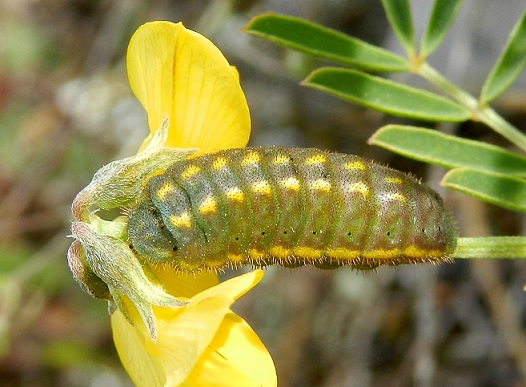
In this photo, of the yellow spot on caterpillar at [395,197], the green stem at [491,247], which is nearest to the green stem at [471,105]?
the green stem at [491,247]

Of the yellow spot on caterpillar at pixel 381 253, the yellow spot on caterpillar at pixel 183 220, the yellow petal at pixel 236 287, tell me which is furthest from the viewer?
the yellow spot on caterpillar at pixel 381 253

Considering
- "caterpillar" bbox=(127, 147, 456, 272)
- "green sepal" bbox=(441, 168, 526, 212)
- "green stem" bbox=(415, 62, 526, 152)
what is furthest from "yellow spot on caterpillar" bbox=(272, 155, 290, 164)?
"green stem" bbox=(415, 62, 526, 152)

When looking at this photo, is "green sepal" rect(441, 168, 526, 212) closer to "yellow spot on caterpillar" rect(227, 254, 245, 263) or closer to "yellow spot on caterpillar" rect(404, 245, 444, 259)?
"yellow spot on caterpillar" rect(404, 245, 444, 259)

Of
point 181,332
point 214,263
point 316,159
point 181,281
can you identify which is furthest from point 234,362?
point 316,159

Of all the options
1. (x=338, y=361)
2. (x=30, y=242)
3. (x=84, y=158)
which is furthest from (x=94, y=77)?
(x=338, y=361)

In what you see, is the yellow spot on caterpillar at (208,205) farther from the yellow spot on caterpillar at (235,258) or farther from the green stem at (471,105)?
the green stem at (471,105)

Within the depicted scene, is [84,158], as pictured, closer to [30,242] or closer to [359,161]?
[30,242]
